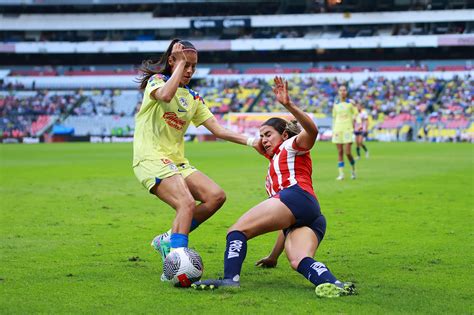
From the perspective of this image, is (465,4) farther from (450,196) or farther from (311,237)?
(311,237)

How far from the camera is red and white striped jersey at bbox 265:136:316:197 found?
8109 mm

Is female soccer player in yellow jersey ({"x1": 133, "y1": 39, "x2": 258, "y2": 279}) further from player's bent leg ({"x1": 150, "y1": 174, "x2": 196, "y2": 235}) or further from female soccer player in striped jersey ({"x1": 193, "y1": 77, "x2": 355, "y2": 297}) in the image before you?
female soccer player in striped jersey ({"x1": 193, "y1": 77, "x2": 355, "y2": 297})

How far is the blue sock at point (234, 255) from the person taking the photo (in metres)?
7.51

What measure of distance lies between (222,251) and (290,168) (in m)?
2.39

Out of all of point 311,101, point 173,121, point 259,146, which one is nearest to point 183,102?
point 173,121

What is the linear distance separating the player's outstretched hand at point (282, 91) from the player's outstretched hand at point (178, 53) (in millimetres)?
1157

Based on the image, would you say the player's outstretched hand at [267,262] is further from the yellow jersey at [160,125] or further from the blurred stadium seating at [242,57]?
the blurred stadium seating at [242,57]

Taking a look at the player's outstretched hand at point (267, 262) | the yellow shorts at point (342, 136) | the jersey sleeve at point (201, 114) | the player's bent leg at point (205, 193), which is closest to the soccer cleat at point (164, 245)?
the player's bent leg at point (205, 193)

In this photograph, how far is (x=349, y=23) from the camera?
78.9 m

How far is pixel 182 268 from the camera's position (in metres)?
7.58

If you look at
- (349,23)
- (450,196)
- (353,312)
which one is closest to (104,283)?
(353,312)

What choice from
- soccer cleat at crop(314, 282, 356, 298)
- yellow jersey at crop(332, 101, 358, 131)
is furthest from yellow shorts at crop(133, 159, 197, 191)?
yellow jersey at crop(332, 101, 358, 131)

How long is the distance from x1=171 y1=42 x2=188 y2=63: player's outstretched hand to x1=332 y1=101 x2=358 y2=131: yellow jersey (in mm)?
15331

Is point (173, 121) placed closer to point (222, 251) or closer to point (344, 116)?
point (222, 251)
